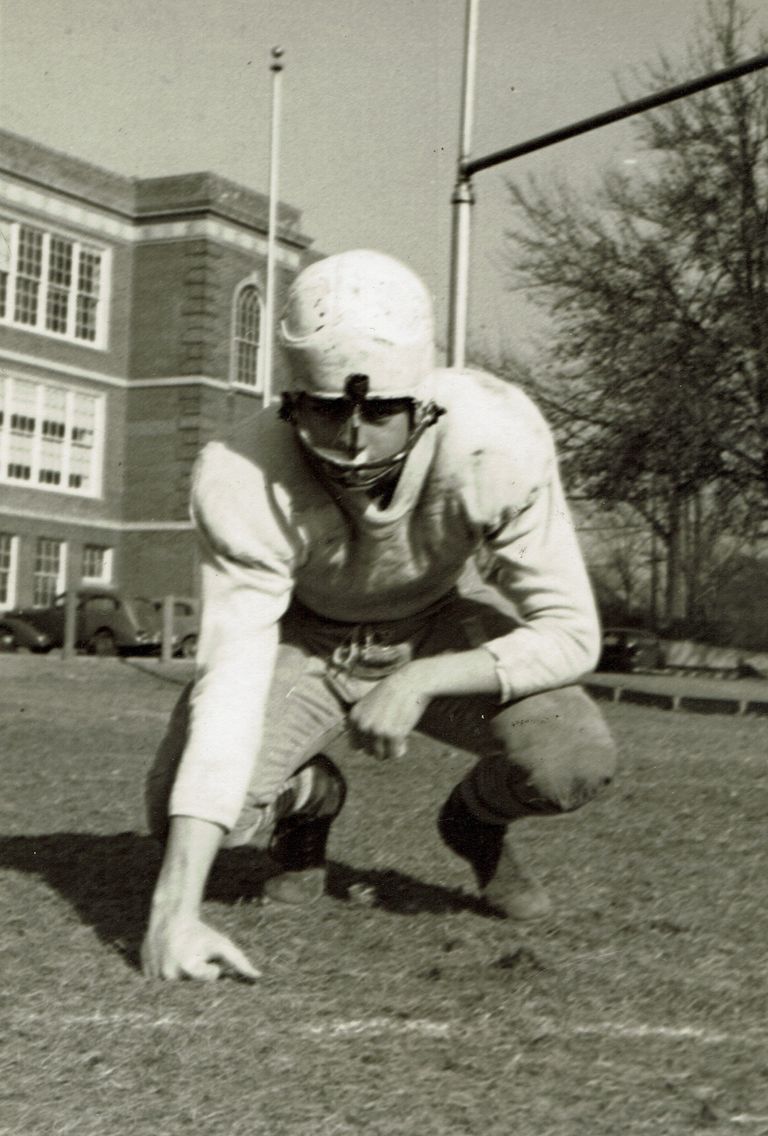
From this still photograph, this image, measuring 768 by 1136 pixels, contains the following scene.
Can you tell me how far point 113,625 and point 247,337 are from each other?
1174 centimetres

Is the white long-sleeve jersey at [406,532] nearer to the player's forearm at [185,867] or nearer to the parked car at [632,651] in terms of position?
the player's forearm at [185,867]

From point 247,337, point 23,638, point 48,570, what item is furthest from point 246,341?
point 23,638

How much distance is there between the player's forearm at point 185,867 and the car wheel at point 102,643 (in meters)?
30.5

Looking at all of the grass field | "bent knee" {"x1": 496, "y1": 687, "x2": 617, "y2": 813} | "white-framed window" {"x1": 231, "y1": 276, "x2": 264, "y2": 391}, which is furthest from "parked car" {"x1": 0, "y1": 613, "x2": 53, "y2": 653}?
"bent knee" {"x1": 496, "y1": 687, "x2": 617, "y2": 813}

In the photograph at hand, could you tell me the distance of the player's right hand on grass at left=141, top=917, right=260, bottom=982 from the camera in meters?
3.36

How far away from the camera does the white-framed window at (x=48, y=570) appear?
40.2 meters

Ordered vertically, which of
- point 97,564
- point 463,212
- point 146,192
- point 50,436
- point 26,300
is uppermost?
point 146,192

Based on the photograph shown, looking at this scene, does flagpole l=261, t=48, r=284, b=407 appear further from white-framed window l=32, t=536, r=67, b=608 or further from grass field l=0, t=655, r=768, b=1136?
grass field l=0, t=655, r=768, b=1136

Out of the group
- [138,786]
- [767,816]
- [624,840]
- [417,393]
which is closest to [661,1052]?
[417,393]

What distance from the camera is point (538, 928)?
411 cm

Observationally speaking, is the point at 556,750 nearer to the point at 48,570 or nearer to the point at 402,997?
the point at 402,997

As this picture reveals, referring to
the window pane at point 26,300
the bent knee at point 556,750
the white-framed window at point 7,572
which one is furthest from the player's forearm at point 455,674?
the window pane at point 26,300

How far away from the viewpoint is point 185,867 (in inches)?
136

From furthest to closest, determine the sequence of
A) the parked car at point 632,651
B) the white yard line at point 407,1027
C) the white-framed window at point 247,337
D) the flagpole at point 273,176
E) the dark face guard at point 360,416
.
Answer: the white-framed window at point 247,337, the parked car at point 632,651, the flagpole at point 273,176, the dark face guard at point 360,416, the white yard line at point 407,1027
